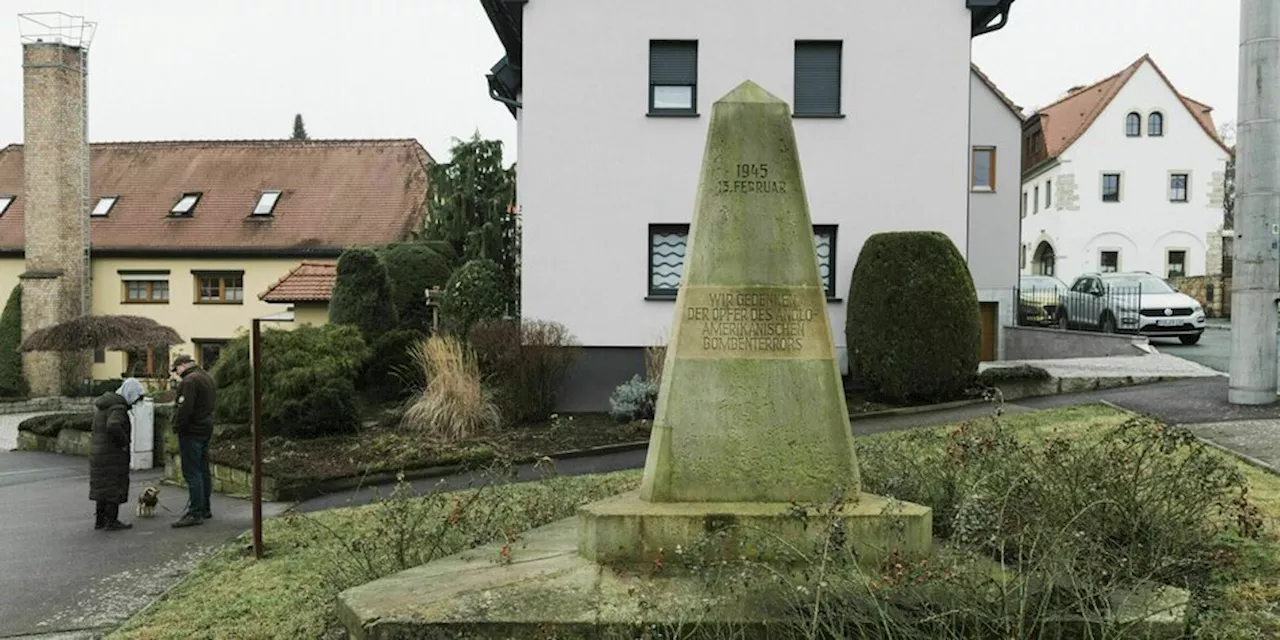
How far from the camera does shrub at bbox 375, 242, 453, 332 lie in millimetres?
20672

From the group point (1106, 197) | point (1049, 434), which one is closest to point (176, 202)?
point (1049, 434)

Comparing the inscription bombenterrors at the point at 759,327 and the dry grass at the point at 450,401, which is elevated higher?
the inscription bombenterrors at the point at 759,327

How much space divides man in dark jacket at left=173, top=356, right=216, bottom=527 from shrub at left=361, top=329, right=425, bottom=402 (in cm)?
651

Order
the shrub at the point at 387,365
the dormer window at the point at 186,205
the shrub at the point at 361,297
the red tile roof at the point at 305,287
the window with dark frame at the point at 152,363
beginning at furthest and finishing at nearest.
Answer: the dormer window at the point at 186,205
the window with dark frame at the point at 152,363
the red tile roof at the point at 305,287
the shrub at the point at 361,297
the shrub at the point at 387,365

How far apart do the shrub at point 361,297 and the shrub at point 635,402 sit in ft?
18.5

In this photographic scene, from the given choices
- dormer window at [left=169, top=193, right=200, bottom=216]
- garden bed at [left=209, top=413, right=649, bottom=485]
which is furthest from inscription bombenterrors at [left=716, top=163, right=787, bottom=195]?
→ dormer window at [left=169, top=193, right=200, bottom=216]

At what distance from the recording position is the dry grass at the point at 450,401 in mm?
13000

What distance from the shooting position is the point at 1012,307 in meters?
21.4

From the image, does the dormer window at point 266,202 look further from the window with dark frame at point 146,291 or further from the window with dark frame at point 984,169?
the window with dark frame at point 984,169

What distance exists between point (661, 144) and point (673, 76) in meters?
1.28

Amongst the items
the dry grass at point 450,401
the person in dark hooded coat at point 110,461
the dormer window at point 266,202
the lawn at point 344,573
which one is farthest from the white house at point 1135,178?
the person in dark hooded coat at point 110,461

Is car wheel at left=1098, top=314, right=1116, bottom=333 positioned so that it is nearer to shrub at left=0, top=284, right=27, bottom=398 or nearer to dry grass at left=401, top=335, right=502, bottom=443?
dry grass at left=401, top=335, right=502, bottom=443

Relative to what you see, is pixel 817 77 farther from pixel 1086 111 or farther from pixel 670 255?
pixel 1086 111

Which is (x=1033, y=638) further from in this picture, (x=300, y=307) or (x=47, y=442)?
(x=47, y=442)
